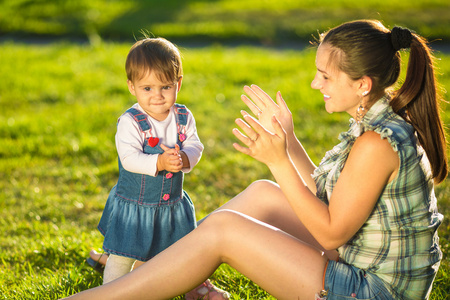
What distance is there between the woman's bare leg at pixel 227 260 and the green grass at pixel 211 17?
6.70 m

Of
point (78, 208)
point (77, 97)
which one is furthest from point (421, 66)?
point (77, 97)

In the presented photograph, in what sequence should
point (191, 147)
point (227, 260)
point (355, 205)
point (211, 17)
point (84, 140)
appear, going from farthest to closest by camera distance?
1. point (211, 17)
2. point (84, 140)
3. point (191, 147)
4. point (227, 260)
5. point (355, 205)

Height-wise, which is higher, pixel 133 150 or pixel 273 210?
pixel 133 150

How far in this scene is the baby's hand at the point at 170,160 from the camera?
7.79 feet

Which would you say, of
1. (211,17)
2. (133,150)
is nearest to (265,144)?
(133,150)

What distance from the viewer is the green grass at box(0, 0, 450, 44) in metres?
8.98

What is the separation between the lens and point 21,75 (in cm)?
661

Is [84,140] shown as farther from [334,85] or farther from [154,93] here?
[334,85]

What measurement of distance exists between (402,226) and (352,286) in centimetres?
30

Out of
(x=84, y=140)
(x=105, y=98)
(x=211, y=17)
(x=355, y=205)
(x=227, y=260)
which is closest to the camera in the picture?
(x=355, y=205)

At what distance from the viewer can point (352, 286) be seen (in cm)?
215

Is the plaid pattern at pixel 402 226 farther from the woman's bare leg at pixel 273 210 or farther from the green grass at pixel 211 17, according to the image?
the green grass at pixel 211 17

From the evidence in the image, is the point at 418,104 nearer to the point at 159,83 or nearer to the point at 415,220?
the point at 415,220

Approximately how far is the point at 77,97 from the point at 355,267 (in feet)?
15.0
